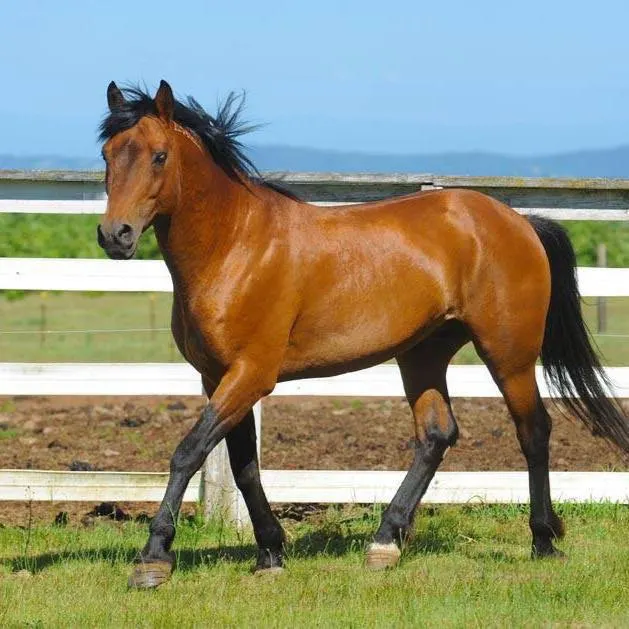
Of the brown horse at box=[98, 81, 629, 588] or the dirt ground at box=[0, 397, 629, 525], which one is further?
the dirt ground at box=[0, 397, 629, 525]

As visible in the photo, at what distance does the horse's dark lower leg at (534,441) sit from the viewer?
622cm

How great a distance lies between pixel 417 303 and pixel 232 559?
161 centimetres

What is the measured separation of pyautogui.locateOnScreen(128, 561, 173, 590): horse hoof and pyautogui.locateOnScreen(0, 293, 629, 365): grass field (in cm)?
809

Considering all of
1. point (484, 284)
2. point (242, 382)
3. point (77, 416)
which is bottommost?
point (77, 416)

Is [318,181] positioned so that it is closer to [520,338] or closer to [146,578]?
[520,338]

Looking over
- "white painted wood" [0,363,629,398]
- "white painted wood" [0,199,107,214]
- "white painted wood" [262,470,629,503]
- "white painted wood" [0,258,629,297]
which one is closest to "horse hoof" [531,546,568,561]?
"white painted wood" [262,470,629,503]

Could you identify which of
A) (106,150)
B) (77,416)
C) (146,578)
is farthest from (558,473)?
(77,416)

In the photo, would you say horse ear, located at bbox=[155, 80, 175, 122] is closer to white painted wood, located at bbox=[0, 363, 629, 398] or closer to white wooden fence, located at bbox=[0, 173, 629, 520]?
white wooden fence, located at bbox=[0, 173, 629, 520]

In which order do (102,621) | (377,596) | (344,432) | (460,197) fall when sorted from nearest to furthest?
(102,621) → (377,596) → (460,197) → (344,432)

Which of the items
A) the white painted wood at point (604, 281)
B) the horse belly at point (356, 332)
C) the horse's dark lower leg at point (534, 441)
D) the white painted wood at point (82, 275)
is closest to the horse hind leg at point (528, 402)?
the horse's dark lower leg at point (534, 441)

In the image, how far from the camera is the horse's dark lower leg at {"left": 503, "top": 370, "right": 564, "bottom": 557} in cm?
622

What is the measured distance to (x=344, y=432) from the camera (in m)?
9.64

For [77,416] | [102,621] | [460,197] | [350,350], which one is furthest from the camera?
[77,416]

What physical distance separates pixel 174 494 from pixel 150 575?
0.37 m
